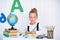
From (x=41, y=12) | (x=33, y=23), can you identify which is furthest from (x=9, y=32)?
(x=41, y=12)

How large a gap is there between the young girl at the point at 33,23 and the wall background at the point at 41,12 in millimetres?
31

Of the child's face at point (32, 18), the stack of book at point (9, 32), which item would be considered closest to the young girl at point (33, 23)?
the child's face at point (32, 18)

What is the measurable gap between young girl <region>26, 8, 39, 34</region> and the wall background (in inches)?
1.2

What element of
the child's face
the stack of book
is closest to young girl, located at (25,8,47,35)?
the child's face

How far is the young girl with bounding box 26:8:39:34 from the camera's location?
1.27 metres

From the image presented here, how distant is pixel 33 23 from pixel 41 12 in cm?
13

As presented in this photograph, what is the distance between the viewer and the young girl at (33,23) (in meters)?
1.27

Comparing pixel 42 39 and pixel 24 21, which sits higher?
pixel 24 21

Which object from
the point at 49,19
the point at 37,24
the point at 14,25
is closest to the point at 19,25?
the point at 14,25

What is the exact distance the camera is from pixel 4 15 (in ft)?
4.18

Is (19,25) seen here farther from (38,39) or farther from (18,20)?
(38,39)

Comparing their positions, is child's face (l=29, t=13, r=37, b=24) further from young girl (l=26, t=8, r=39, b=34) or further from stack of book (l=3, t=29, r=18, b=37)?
stack of book (l=3, t=29, r=18, b=37)

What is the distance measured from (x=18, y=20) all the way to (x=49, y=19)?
0.29 meters

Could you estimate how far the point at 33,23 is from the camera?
1.28 m
